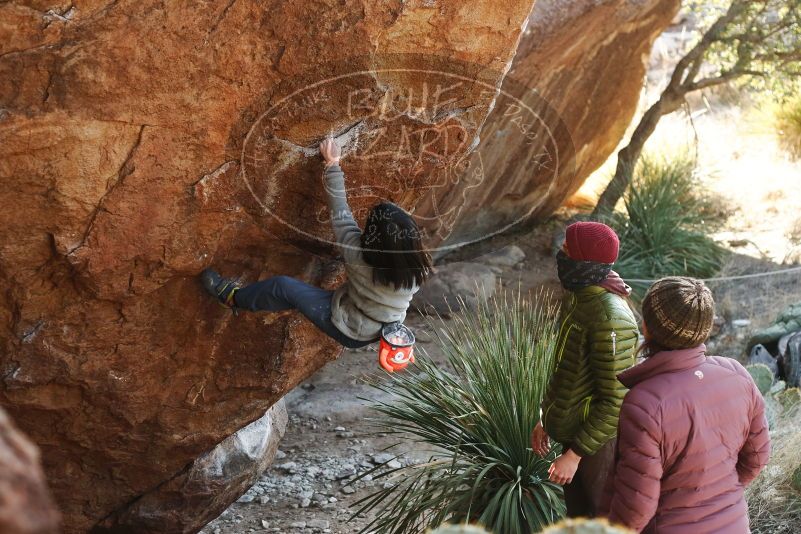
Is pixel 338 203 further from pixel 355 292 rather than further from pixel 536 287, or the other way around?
pixel 536 287

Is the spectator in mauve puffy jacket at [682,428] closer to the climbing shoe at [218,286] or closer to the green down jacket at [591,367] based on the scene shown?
the green down jacket at [591,367]

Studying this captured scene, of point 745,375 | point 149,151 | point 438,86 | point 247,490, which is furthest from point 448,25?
point 247,490

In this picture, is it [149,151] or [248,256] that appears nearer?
[149,151]

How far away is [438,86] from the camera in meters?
3.74

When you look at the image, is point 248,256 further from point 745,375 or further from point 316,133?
point 745,375

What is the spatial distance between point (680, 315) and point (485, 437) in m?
1.73

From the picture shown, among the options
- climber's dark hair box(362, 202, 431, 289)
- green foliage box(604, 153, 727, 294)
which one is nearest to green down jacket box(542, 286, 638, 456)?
climber's dark hair box(362, 202, 431, 289)

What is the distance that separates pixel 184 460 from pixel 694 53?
6904 mm

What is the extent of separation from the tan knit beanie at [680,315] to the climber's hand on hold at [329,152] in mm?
1389

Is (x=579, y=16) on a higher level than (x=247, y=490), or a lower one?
higher

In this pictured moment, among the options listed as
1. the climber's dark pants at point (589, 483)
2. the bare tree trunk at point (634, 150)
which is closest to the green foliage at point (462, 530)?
the climber's dark pants at point (589, 483)

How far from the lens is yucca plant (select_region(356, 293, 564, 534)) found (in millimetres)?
3988

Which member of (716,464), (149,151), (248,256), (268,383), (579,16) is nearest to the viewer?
(716,464)

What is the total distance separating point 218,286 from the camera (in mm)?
3932
